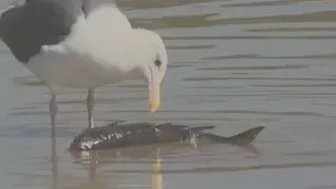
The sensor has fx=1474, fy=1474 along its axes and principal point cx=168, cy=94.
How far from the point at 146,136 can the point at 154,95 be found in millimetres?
264

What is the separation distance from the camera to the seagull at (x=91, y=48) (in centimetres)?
903

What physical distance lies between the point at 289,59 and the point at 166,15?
8.20 ft

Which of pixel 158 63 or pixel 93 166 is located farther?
pixel 158 63

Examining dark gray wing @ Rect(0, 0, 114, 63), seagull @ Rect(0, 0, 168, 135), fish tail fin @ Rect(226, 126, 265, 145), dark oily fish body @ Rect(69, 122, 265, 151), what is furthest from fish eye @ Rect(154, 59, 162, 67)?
fish tail fin @ Rect(226, 126, 265, 145)

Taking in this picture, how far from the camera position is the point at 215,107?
10.2 meters

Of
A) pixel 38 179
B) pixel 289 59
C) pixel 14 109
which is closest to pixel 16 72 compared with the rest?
pixel 14 109

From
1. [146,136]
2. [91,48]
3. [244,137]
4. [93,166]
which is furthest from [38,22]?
[244,137]

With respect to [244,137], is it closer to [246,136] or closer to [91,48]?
[246,136]

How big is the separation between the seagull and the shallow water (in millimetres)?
458

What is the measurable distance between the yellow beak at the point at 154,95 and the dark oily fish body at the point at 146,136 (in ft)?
0.40

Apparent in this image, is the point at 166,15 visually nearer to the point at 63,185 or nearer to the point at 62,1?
the point at 62,1

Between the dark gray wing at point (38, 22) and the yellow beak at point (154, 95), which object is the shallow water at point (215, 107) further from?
the dark gray wing at point (38, 22)

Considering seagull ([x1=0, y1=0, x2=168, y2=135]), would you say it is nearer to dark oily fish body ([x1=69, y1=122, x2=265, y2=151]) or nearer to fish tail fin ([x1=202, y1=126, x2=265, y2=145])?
dark oily fish body ([x1=69, y1=122, x2=265, y2=151])

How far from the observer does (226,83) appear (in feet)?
35.7
